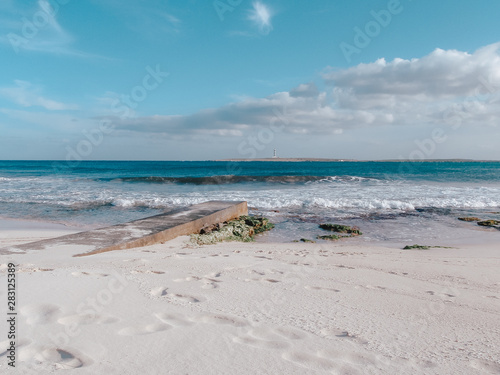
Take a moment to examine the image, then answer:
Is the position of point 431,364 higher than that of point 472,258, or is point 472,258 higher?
point 431,364

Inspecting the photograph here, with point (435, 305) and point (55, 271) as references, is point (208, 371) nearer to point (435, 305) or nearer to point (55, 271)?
point (435, 305)

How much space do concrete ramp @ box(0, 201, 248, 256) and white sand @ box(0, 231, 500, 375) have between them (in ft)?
2.55

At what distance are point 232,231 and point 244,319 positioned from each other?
20.1 ft

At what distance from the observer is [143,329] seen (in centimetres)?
237

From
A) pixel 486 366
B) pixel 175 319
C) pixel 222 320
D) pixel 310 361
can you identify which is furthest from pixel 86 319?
pixel 486 366

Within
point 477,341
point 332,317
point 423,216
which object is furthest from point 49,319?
point 423,216

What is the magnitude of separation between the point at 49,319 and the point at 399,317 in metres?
2.82

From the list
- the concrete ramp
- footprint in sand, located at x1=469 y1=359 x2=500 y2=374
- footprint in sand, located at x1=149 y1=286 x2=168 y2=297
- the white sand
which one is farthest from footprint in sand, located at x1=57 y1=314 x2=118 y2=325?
the concrete ramp

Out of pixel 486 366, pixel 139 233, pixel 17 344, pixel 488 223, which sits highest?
pixel 17 344

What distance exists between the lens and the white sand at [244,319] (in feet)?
6.55

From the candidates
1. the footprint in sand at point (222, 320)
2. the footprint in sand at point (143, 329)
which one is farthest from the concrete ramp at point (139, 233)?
the footprint in sand at point (222, 320)

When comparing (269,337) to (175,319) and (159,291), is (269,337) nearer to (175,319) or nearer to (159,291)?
(175,319)

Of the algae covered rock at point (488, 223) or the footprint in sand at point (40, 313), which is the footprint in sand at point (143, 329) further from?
the algae covered rock at point (488, 223)

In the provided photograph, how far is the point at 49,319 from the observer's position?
247 cm
